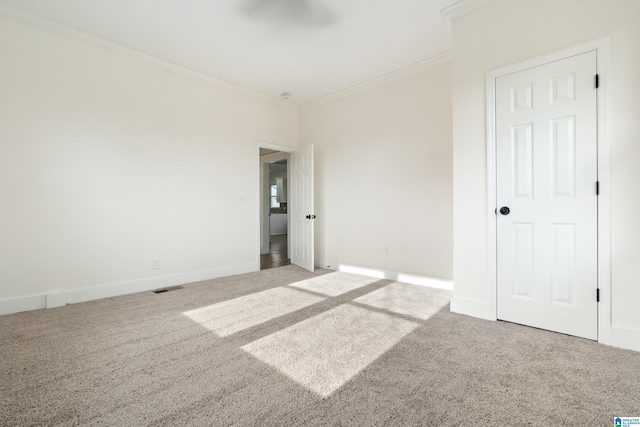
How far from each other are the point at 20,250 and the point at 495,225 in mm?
4507

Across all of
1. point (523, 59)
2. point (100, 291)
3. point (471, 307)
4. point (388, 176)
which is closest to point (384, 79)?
point (388, 176)

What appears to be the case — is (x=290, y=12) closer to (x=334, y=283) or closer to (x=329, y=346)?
(x=329, y=346)

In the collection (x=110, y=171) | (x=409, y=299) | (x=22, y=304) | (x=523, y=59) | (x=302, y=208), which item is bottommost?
(x=409, y=299)

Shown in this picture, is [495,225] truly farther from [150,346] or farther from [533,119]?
[150,346]

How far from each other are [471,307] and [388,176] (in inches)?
82.8

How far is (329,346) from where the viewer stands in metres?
2.14

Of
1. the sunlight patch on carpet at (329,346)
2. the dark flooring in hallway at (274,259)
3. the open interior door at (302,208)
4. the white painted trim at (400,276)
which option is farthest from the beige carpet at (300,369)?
the dark flooring in hallway at (274,259)

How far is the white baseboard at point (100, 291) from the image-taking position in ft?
9.41

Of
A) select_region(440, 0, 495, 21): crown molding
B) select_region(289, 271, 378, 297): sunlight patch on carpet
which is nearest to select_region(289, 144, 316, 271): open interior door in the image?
select_region(289, 271, 378, 297): sunlight patch on carpet

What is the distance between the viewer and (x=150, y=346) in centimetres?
216

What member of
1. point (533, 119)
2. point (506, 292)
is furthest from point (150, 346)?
point (533, 119)

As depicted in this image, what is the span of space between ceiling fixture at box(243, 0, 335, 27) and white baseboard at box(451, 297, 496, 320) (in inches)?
121

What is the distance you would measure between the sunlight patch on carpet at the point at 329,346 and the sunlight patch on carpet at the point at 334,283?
79 cm

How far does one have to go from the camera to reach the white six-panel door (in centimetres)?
221
